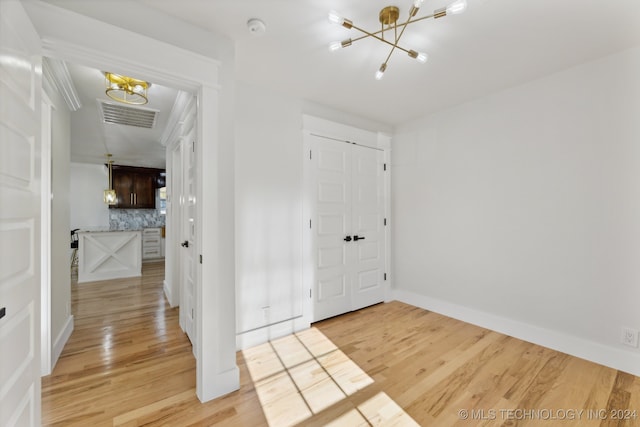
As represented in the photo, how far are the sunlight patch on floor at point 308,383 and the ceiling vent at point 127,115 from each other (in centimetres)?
314

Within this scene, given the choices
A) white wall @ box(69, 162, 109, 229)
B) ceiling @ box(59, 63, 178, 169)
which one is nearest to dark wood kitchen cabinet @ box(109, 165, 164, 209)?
ceiling @ box(59, 63, 178, 169)

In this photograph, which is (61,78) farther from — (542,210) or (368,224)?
(542,210)

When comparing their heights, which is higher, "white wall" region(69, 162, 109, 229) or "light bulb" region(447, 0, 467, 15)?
"light bulb" region(447, 0, 467, 15)

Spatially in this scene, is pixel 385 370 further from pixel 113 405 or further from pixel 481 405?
pixel 113 405

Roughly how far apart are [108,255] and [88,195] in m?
3.15

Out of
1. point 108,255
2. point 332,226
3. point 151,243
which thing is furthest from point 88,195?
point 332,226

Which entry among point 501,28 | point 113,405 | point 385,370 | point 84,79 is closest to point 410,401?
point 385,370

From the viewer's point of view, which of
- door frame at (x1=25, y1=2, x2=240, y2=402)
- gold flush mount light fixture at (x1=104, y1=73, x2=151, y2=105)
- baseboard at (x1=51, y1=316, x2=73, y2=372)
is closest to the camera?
door frame at (x1=25, y1=2, x2=240, y2=402)

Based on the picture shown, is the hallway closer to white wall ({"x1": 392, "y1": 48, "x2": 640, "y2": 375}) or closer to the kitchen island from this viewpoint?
the kitchen island

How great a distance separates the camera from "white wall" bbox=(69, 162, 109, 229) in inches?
283

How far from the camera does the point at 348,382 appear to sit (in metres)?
2.08

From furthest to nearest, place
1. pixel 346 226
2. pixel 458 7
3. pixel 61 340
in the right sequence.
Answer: pixel 346 226, pixel 61 340, pixel 458 7

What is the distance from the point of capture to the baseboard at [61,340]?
7.59 feet

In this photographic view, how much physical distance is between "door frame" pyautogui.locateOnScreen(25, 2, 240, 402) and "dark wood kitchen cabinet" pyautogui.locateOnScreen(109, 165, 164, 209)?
6753 mm
